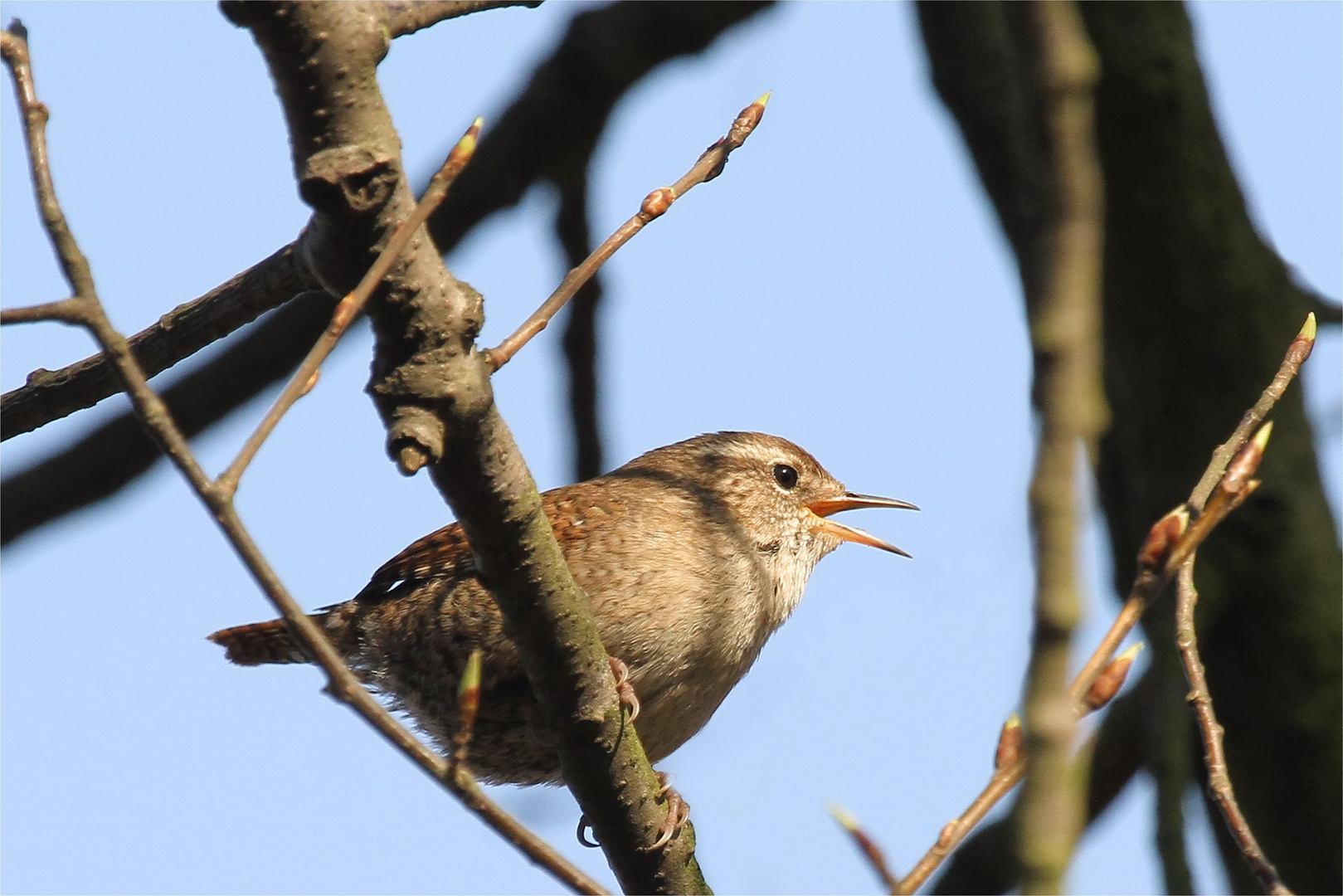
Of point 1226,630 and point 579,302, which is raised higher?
point 579,302

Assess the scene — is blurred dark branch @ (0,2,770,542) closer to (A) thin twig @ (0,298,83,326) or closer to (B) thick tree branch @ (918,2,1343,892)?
(B) thick tree branch @ (918,2,1343,892)

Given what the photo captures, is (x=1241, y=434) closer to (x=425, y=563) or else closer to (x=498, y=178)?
(x=425, y=563)

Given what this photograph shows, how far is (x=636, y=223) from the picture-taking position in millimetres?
2811

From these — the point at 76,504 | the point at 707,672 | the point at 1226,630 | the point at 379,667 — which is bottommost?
the point at 1226,630

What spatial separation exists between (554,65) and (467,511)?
3502 millimetres

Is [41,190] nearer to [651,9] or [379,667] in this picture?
[379,667]

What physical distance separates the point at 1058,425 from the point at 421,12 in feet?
5.03

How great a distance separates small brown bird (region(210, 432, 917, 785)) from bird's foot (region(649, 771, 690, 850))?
0.35 m

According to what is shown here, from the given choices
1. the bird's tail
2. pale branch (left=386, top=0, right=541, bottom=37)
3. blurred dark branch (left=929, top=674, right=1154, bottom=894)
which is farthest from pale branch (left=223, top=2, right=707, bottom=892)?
blurred dark branch (left=929, top=674, right=1154, bottom=894)

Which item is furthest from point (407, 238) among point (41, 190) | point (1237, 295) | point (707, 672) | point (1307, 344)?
point (1237, 295)

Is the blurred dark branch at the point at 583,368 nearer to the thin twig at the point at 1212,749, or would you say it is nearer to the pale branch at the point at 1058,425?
the thin twig at the point at 1212,749

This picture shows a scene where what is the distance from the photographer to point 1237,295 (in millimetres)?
4805

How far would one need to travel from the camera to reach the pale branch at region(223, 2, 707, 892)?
2232 mm

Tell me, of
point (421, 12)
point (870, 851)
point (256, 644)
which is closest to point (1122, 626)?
point (870, 851)
